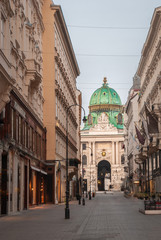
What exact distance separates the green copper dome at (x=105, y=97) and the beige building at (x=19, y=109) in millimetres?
131031

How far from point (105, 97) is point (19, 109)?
5764 inches

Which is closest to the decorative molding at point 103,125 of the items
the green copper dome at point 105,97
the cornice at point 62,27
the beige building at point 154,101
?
the green copper dome at point 105,97

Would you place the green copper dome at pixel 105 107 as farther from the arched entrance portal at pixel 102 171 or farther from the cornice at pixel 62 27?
the cornice at pixel 62 27

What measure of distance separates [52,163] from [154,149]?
13072mm

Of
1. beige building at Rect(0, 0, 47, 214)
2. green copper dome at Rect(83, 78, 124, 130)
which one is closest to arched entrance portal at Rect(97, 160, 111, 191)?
green copper dome at Rect(83, 78, 124, 130)

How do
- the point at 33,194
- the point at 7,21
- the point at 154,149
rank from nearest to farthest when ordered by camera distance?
the point at 7,21
the point at 33,194
the point at 154,149

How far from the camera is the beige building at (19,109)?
25734mm

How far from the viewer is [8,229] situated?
20.6 metres

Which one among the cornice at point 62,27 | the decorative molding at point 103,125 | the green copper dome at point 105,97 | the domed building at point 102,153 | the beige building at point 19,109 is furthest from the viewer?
the green copper dome at point 105,97

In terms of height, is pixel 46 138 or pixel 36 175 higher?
pixel 46 138

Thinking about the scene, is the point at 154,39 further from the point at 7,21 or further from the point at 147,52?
the point at 7,21

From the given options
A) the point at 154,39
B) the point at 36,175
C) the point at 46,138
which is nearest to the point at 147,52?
the point at 154,39

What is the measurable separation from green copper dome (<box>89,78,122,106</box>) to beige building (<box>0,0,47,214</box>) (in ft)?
430

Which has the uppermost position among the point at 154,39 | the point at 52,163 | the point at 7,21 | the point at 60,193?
the point at 154,39
